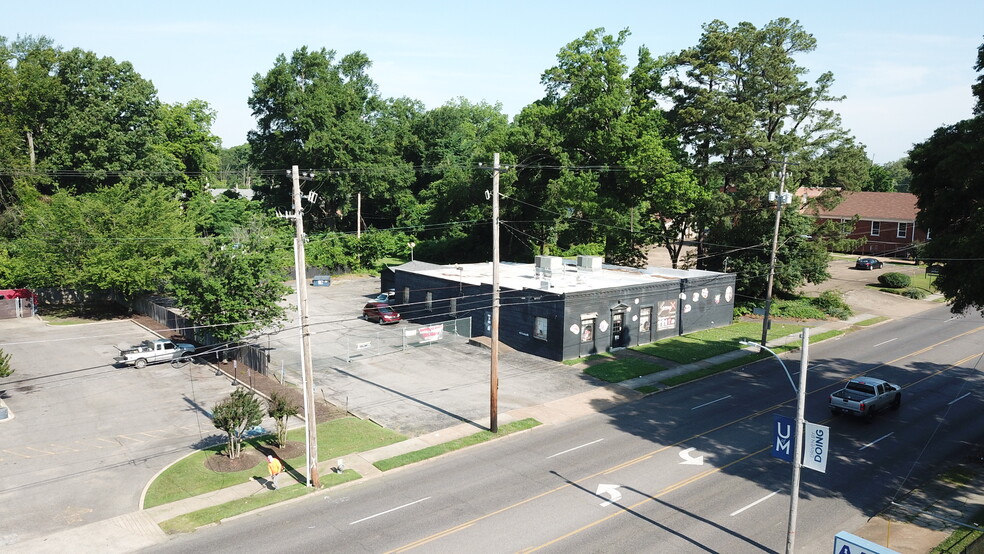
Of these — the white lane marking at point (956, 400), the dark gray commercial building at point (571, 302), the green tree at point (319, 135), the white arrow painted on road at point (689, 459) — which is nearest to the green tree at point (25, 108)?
the green tree at point (319, 135)

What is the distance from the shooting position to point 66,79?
210 feet

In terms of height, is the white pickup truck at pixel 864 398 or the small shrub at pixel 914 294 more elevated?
the small shrub at pixel 914 294

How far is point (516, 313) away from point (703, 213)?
930 inches

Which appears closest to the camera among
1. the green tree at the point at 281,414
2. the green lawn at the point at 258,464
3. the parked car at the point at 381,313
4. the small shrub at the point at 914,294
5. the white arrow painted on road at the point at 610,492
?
the white arrow painted on road at the point at 610,492

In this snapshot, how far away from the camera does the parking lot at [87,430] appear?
2072 cm

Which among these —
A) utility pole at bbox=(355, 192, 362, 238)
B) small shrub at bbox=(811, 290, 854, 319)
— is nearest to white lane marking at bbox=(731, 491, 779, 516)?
small shrub at bbox=(811, 290, 854, 319)

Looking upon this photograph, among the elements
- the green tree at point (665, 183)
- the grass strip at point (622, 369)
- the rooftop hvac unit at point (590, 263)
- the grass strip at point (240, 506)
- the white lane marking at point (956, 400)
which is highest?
the green tree at point (665, 183)

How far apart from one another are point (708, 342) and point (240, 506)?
32736mm

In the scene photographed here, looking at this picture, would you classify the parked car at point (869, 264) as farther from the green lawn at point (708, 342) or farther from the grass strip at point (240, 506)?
the grass strip at point (240, 506)

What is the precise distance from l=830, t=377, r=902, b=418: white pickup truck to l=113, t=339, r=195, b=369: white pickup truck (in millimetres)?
35462

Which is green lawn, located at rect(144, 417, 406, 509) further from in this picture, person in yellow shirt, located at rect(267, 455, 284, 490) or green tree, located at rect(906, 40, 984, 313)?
green tree, located at rect(906, 40, 984, 313)

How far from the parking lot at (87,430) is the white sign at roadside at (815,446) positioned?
20.8 m

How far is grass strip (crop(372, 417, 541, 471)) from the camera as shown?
2406 centimetres

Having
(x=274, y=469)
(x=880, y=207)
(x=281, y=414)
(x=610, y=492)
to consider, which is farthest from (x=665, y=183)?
(x=880, y=207)
